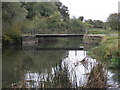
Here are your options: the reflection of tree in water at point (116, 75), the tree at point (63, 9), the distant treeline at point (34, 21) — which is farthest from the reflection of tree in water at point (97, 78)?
the tree at point (63, 9)

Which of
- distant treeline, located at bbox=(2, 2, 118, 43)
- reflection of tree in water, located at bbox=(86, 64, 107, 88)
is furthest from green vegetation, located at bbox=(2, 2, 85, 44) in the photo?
reflection of tree in water, located at bbox=(86, 64, 107, 88)

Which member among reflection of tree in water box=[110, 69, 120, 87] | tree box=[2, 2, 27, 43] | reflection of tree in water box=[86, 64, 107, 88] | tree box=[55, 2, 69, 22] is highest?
tree box=[55, 2, 69, 22]

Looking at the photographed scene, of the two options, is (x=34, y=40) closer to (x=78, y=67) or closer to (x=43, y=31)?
(x=43, y=31)

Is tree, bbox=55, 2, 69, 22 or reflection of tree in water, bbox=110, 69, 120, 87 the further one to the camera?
tree, bbox=55, 2, 69, 22

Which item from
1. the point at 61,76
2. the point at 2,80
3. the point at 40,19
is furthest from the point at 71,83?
the point at 40,19

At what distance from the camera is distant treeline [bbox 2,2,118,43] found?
26844 mm

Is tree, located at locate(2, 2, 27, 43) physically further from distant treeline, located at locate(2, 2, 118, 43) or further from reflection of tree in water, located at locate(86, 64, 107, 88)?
reflection of tree in water, located at locate(86, 64, 107, 88)

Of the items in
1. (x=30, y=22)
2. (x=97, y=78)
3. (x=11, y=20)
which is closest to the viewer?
(x=97, y=78)

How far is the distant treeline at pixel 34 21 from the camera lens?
26844 millimetres

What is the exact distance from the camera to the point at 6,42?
90.4 feet

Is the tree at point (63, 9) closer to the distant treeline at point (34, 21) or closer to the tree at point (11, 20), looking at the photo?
the distant treeline at point (34, 21)

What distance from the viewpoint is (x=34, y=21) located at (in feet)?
125

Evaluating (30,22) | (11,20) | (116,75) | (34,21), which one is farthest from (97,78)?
(34,21)

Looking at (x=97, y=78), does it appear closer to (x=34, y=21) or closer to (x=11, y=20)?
(x=11, y=20)
